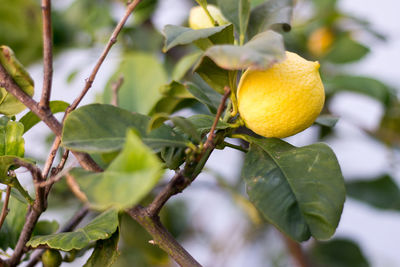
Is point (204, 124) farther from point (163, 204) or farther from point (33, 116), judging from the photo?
point (33, 116)

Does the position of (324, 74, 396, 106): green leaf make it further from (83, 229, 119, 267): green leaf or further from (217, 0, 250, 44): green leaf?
(83, 229, 119, 267): green leaf

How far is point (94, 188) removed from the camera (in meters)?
0.24

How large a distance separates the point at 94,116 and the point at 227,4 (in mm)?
182

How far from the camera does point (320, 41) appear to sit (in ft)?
3.55

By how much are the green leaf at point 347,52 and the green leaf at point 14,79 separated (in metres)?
0.80

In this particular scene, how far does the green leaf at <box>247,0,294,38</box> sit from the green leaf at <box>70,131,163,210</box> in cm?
25

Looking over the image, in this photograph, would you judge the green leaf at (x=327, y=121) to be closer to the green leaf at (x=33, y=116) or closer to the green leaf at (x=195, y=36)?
the green leaf at (x=195, y=36)

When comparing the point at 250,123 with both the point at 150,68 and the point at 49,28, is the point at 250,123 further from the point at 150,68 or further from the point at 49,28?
the point at 150,68

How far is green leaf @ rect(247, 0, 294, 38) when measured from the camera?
0.43 m

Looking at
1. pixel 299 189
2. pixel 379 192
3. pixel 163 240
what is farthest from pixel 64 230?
pixel 379 192

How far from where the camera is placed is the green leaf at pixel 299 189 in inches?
12.8

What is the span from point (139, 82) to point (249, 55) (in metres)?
0.48

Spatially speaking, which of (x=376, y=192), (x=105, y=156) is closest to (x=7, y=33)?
(x=105, y=156)

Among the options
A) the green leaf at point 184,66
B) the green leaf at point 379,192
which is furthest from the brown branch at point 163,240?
the green leaf at point 379,192
